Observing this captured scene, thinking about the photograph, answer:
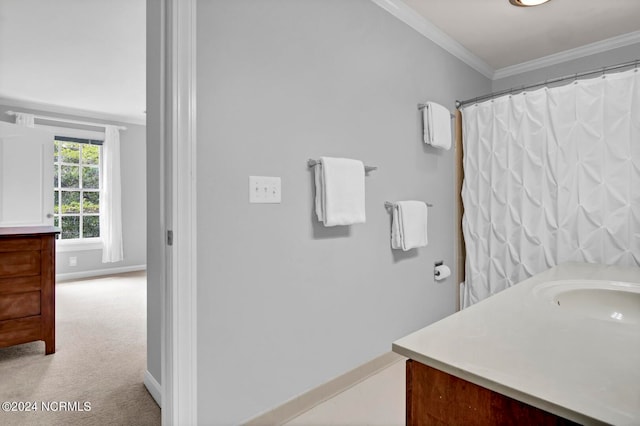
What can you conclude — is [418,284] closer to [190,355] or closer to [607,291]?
[607,291]

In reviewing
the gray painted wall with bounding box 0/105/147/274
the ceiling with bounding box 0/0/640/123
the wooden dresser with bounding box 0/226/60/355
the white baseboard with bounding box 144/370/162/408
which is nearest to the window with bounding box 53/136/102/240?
the gray painted wall with bounding box 0/105/147/274

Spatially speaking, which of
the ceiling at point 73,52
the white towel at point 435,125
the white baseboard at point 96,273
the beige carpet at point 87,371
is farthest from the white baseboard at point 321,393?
the white baseboard at point 96,273

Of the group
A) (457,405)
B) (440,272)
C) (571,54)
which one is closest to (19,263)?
(457,405)

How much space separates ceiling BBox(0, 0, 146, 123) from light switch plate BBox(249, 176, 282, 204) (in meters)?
1.64

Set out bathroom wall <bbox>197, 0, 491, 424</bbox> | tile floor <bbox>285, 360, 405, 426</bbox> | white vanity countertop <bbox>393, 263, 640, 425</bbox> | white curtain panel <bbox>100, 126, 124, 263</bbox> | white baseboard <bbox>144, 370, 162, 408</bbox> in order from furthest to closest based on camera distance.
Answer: white curtain panel <bbox>100, 126, 124, 263</bbox> < white baseboard <bbox>144, 370, 162, 408</bbox> < tile floor <bbox>285, 360, 405, 426</bbox> < bathroom wall <bbox>197, 0, 491, 424</bbox> < white vanity countertop <bbox>393, 263, 640, 425</bbox>

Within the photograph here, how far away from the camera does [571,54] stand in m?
2.83

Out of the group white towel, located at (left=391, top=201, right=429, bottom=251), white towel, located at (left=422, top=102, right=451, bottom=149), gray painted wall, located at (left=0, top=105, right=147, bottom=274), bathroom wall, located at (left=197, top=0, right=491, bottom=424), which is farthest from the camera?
gray painted wall, located at (left=0, top=105, right=147, bottom=274)

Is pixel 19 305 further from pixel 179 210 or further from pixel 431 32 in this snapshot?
pixel 431 32

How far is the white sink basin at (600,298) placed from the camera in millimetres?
1317

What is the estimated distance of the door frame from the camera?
1.32 meters

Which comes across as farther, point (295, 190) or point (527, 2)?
point (527, 2)

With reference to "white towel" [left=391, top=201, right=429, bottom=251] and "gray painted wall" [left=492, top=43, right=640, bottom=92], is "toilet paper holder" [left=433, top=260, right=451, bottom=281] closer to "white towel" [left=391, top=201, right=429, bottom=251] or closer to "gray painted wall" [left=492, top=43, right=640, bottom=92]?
"white towel" [left=391, top=201, right=429, bottom=251]

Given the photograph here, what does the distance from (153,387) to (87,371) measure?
64 centimetres

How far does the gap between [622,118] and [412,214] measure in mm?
1319
